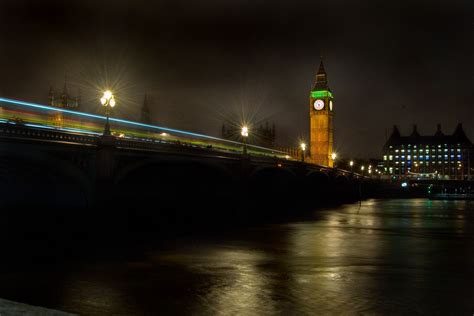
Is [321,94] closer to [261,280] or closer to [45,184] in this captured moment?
[45,184]

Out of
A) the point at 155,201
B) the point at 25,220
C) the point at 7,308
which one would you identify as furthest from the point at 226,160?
the point at 7,308

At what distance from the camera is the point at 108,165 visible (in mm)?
34250

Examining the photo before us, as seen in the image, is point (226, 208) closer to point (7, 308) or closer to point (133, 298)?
A: point (133, 298)

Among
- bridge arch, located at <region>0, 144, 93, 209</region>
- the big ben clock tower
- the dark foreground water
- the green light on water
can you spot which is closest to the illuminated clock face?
the big ben clock tower

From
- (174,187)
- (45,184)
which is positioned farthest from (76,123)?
(174,187)

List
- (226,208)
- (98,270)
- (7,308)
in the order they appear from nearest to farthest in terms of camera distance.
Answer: (7,308) → (98,270) → (226,208)

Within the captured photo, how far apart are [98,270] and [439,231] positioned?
2627 cm

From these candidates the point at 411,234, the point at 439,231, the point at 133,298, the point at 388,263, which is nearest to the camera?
the point at 133,298

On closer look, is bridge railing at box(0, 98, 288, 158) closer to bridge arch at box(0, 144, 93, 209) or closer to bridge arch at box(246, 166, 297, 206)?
bridge arch at box(0, 144, 93, 209)

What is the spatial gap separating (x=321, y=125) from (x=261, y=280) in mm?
163167

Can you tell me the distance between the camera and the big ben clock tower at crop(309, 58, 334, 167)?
17462 centimetres

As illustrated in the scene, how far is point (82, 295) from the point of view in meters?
14.8

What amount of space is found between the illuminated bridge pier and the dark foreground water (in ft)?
30.2

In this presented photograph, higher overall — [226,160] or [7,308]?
[226,160]
